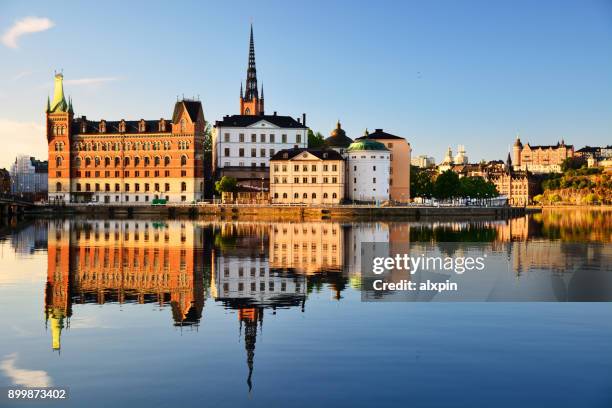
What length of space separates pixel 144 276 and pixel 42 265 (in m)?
7.53

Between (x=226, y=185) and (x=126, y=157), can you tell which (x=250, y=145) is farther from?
(x=126, y=157)

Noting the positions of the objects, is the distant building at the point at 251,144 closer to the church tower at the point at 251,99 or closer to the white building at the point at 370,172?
the white building at the point at 370,172

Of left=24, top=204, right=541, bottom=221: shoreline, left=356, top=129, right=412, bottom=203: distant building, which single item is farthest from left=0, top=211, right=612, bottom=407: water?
left=356, top=129, right=412, bottom=203: distant building

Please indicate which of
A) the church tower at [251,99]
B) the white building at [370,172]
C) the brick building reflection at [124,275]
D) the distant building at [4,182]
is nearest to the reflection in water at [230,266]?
the brick building reflection at [124,275]

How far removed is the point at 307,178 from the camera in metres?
110

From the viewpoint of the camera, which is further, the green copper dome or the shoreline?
the green copper dome

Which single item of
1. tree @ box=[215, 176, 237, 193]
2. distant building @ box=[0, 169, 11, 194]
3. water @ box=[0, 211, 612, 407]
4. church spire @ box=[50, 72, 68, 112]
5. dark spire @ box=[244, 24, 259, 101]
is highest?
dark spire @ box=[244, 24, 259, 101]

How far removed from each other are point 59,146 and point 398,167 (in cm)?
5610

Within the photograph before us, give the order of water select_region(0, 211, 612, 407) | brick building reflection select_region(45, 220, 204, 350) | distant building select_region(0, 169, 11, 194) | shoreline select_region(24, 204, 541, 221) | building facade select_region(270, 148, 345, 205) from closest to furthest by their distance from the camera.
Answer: water select_region(0, 211, 612, 407)
brick building reflection select_region(45, 220, 204, 350)
shoreline select_region(24, 204, 541, 221)
building facade select_region(270, 148, 345, 205)
distant building select_region(0, 169, 11, 194)

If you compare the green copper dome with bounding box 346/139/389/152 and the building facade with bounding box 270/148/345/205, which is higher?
the green copper dome with bounding box 346/139/389/152

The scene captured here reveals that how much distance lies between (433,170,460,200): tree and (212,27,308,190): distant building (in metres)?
25.8

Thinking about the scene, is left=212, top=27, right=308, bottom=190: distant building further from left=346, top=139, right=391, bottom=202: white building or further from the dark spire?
the dark spire

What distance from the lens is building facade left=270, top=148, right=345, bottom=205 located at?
109500mm

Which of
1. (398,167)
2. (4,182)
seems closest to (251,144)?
(398,167)
